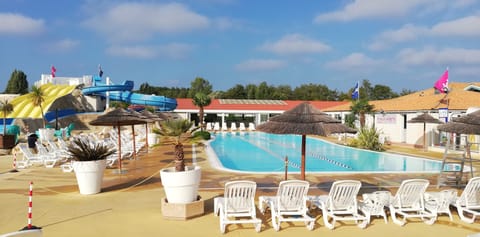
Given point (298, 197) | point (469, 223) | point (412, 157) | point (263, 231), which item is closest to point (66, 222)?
point (263, 231)

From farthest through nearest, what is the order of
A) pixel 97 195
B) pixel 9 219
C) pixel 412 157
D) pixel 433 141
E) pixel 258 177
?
pixel 433 141 < pixel 412 157 < pixel 258 177 < pixel 97 195 < pixel 9 219

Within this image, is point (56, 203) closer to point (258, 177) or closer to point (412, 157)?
point (258, 177)

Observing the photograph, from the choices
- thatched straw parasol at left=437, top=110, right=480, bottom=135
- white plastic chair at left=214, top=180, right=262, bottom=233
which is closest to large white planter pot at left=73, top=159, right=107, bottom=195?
white plastic chair at left=214, top=180, right=262, bottom=233

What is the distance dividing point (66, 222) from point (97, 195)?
2.05 metres

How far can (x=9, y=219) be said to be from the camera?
19.9ft

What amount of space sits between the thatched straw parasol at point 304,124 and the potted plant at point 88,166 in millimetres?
3911

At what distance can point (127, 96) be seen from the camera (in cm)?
3756

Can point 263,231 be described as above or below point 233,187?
below

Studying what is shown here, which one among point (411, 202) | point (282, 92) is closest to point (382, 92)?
point (282, 92)

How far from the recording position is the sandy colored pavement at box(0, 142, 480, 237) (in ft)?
18.2

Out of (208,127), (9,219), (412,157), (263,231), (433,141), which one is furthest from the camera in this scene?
(208,127)

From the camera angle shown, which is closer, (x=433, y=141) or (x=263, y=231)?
(x=263, y=231)

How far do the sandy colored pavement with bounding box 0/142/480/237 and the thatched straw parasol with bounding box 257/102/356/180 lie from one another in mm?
1598

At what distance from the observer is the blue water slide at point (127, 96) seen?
35.1 metres
